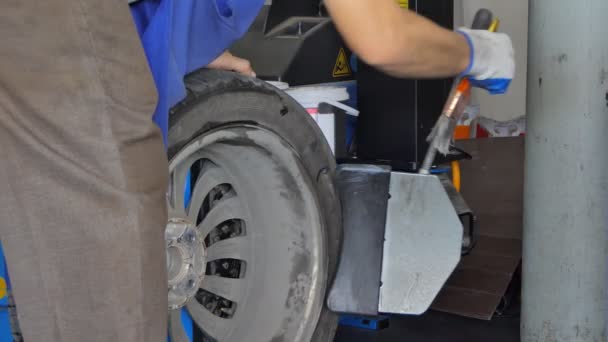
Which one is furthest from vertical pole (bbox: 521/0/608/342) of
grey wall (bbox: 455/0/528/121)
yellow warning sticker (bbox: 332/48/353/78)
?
grey wall (bbox: 455/0/528/121)

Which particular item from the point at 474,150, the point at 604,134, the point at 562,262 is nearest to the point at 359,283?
the point at 562,262

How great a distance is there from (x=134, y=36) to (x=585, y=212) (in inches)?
55.5

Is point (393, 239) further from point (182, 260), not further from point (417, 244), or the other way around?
point (182, 260)

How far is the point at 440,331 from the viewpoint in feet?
8.04

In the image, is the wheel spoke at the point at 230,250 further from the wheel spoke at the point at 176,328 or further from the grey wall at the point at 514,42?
the grey wall at the point at 514,42

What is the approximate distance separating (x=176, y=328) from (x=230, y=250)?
23cm

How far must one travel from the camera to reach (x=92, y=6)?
1.03m

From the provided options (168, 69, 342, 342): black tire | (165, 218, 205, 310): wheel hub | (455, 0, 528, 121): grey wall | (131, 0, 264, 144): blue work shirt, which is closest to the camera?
(131, 0, 264, 144): blue work shirt

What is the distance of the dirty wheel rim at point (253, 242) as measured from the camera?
1.70m

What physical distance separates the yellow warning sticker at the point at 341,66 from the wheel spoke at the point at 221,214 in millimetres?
846

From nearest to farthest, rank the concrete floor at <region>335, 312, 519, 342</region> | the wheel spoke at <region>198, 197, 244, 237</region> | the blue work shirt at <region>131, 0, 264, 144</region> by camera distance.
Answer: the blue work shirt at <region>131, 0, 264, 144</region>
the wheel spoke at <region>198, 197, 244, 237</region>
the concrete floor at <region>335, 312, 519, 342</region>

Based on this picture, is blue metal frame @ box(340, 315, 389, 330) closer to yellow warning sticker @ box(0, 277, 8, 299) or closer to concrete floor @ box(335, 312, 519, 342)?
concrete floor @ box(335, 312, 519, 342)

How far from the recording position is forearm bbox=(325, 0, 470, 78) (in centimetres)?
124

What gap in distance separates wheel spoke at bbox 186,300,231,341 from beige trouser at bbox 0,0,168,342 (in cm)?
70
